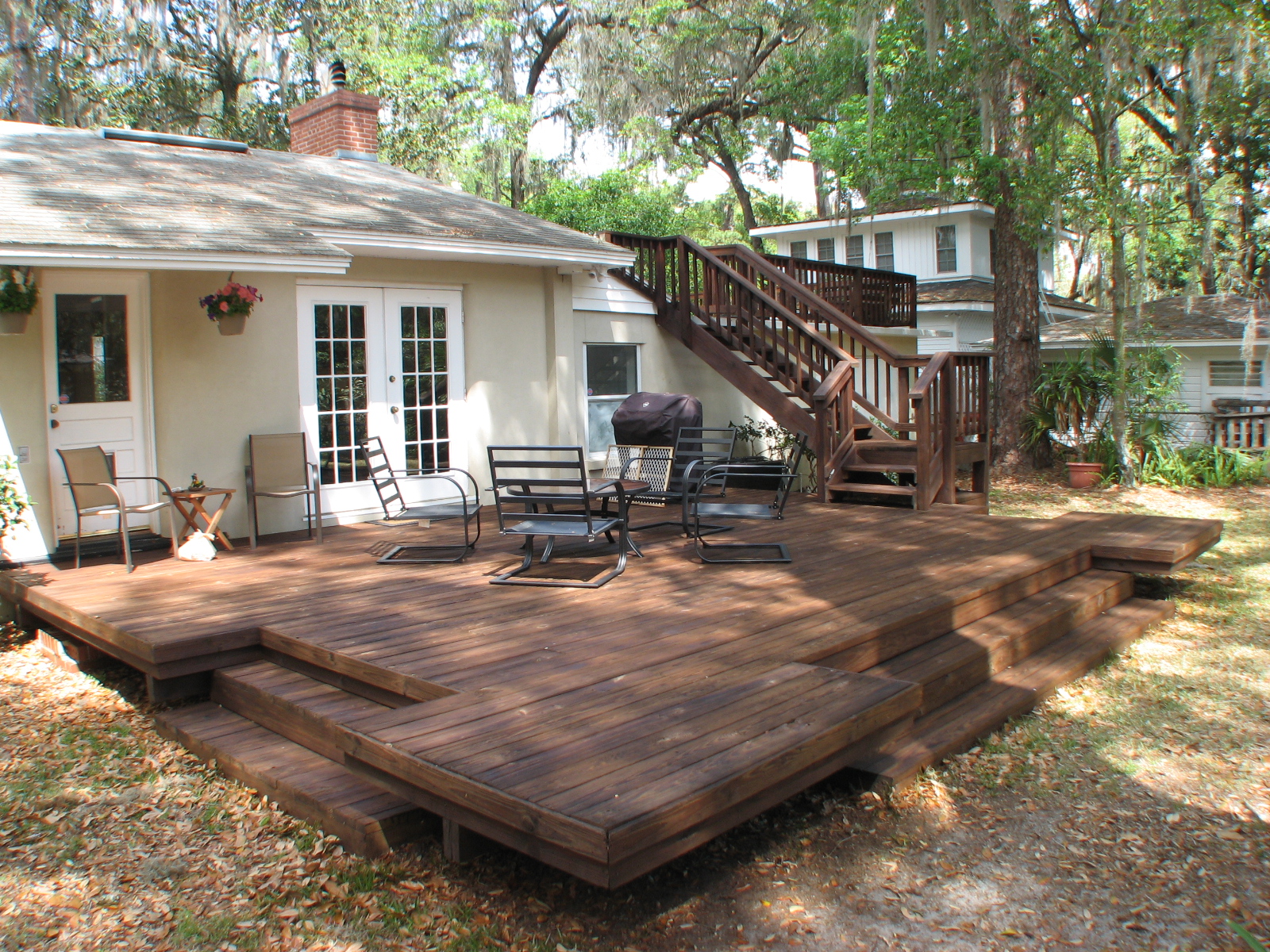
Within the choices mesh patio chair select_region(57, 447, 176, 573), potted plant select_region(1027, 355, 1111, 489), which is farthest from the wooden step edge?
potted plant select_region(1027, 355, 1111, 489)

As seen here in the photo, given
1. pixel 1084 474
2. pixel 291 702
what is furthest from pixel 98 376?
pixel 1084 474

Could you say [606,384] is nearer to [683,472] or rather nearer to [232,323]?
[683,472]

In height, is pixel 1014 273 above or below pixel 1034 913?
above

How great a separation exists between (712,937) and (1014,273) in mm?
12015

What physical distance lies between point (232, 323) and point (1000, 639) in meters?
5.45

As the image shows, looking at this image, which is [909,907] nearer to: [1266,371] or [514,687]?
[514,687]

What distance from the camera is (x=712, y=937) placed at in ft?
9.63

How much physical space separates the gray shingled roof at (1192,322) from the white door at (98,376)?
49.9 ft

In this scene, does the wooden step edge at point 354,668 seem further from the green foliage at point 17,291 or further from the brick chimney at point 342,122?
the brick chimney at point 342,122

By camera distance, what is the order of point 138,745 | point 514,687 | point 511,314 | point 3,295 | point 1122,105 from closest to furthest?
point 514,687 < point 138,745 < point 3,295 < point 511,314 < point 1122,105

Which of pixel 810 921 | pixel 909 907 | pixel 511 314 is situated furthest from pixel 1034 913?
pixel 511 314

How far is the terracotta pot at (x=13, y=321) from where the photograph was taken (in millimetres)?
6035

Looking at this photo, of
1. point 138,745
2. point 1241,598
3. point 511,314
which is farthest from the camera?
point 511,314

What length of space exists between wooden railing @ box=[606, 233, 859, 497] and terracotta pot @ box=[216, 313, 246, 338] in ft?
14.2
